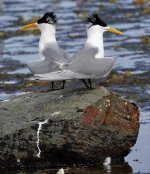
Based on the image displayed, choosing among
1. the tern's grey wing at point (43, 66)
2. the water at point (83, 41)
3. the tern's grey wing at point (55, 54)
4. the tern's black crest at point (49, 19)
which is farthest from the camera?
the tern's black crest at point (49, 19)

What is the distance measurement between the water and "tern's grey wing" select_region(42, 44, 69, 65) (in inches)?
54.7

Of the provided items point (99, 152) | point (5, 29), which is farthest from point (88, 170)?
point (5, 29)

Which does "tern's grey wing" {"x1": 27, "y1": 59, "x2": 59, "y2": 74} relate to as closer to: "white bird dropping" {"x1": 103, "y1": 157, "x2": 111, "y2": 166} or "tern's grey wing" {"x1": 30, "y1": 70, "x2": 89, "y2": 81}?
"tern's grey wing" {"x1": 30, "y1": 70, "x2": 89, "y2": 81}

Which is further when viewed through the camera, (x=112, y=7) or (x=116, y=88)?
(x=112, y=7)

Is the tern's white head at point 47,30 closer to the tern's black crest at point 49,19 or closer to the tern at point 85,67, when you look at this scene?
the tern's black crest at point 49,19

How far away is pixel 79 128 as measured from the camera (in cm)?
884

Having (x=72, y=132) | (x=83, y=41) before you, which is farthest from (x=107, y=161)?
(x=83, y=41)

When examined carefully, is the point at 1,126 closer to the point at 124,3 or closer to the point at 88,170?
the point at 88,170

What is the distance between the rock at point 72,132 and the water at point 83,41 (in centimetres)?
24

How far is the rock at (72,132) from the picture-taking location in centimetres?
886

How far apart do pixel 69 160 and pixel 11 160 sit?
672 mm

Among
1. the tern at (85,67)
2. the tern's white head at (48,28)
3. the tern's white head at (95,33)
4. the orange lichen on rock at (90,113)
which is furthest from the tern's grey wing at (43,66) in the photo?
the orange lichen on rock at (90,113)

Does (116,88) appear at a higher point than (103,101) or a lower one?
lower

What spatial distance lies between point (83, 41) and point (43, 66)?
7958 mm
